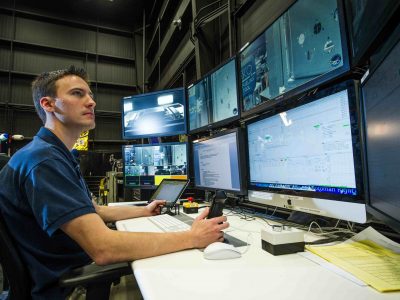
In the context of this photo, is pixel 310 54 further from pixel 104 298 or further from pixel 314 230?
pixel 104 298

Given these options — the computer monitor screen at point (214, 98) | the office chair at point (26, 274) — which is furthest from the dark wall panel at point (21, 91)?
the office chair at point (26, 274)

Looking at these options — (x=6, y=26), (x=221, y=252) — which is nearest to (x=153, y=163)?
(x=221, y=252)

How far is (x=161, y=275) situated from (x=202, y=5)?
8.70 ft

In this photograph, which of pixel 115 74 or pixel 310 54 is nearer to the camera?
pixel 310 54

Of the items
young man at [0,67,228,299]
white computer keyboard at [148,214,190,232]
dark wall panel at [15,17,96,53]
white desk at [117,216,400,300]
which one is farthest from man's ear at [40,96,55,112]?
dark wall panel at [15,17,96,53]

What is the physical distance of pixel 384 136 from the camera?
58cm

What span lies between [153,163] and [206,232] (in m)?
1.46

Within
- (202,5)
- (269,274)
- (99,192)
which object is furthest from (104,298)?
(99,192)

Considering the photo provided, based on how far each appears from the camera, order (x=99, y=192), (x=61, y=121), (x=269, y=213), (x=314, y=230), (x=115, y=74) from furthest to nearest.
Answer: (x=115, y=74) < (x=99, y=192) < (x=269, y=213) < (x=61, y=121) < (x=314, y=230)

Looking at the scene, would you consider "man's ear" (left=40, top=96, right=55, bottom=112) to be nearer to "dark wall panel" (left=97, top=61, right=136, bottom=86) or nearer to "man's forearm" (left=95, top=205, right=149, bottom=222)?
"man's forearm" (left=95, top=205, right=149, bottom=222)

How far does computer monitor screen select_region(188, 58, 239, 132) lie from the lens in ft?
5.48

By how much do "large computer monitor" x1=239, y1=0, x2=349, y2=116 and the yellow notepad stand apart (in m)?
0.57

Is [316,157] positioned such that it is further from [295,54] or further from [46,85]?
[46,85]

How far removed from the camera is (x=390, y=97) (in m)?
0.54
